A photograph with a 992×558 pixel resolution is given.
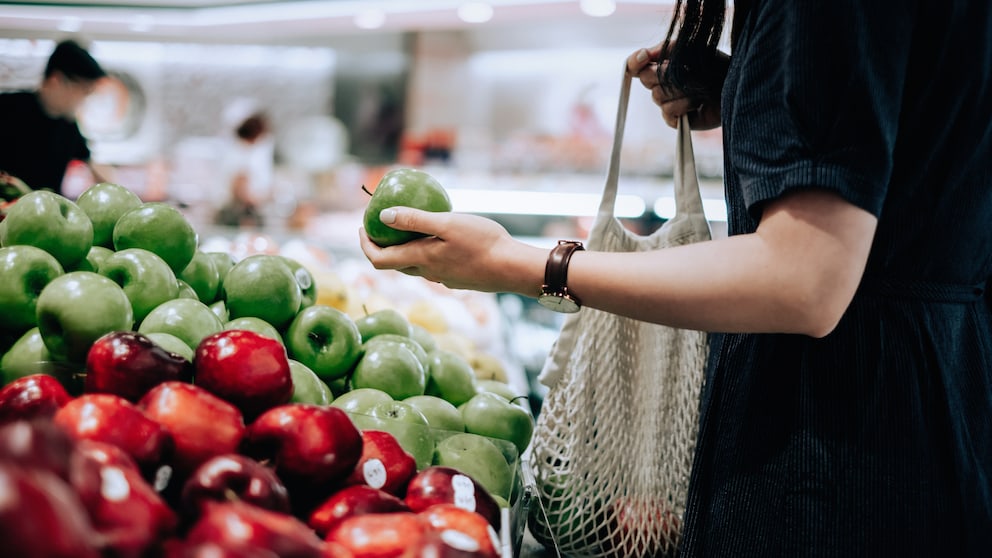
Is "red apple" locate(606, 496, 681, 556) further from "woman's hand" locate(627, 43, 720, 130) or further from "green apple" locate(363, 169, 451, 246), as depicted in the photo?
"woman's hand" locate(627, 43, 720, 130)

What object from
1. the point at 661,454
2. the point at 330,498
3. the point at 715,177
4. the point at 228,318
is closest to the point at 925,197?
the point at 661,454

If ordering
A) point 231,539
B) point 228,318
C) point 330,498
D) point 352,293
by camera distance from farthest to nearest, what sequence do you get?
point 352,293, point 228,318, point 330,498, point 231,539

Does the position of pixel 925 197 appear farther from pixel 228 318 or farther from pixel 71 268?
pixel 71 268

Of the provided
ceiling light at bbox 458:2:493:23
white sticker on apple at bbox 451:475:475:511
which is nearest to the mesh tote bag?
white sticker on apple at bbox 451:475:475:511

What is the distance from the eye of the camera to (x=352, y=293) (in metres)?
2.47

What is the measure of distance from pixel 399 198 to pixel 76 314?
1.73ft

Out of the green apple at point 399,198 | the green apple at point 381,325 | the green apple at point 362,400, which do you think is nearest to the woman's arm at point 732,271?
the green apple at point 399,198

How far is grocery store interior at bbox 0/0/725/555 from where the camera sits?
5.04m

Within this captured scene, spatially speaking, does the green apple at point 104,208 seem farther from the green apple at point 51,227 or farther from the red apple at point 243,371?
the red apple at point 243,371

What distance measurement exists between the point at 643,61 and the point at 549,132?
5.09 metres

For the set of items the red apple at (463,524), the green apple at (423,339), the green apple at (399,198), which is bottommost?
the green apple at (423,339)

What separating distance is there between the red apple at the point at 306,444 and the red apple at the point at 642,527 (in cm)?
60

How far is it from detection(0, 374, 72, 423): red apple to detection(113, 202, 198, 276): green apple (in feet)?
1.61

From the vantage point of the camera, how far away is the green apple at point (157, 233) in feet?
4.26
